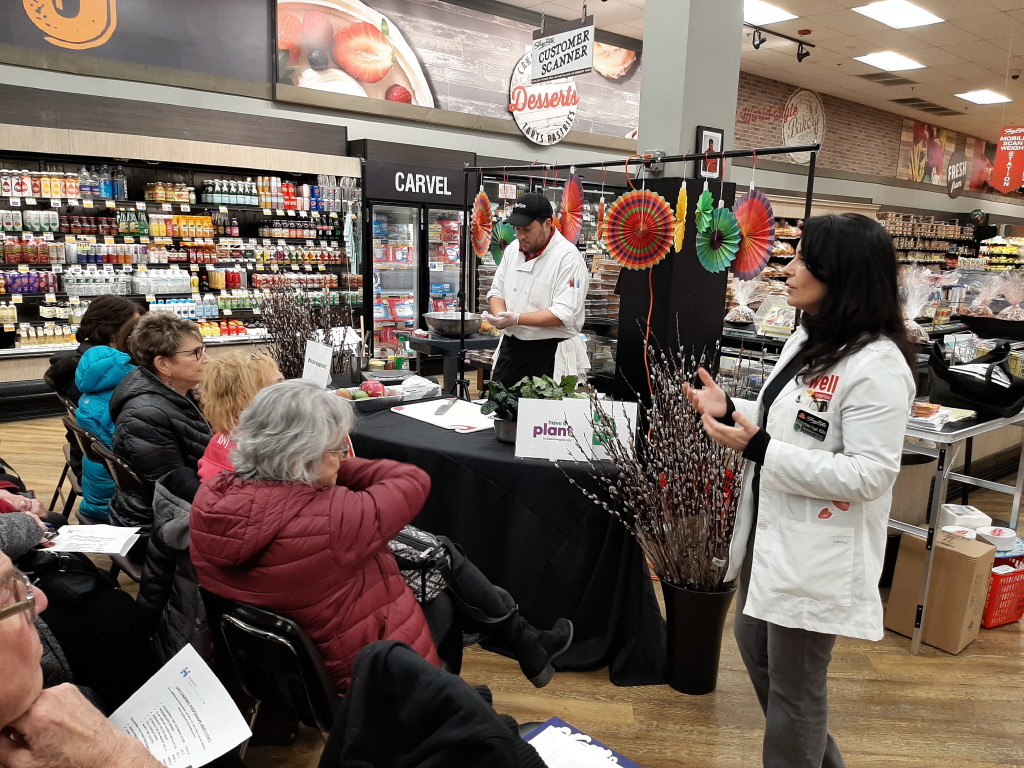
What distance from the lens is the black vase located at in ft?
8.33

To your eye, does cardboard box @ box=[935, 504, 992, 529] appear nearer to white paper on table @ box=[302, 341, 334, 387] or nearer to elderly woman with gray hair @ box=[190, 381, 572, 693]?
elderly woman with gray hair @ box=[190, 381, 572, 693]

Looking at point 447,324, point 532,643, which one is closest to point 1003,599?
point 532,643

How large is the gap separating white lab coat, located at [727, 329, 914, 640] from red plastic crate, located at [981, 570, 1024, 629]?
201cm

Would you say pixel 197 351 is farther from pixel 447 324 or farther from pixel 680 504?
pixel 447 324

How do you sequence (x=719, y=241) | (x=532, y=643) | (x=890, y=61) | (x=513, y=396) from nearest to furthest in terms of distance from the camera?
(x=532, y=643)
(x=513, y=396)
(x=719, y=241)
(x=890, y=61)

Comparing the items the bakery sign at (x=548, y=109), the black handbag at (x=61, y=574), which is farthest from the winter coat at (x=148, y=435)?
the bakery sign at (x=548, y=109)

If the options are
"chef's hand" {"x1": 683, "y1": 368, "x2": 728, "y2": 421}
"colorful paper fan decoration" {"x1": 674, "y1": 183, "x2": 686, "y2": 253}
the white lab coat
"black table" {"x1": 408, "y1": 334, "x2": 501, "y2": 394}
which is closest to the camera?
the white lab coat

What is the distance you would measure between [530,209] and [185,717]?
3.04 metres

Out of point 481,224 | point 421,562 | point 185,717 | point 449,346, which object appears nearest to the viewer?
point 185,717

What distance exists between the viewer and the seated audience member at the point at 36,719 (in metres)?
0.91

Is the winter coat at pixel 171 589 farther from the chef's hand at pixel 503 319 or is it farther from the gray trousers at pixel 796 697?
the chef's hand at pixel 503 319

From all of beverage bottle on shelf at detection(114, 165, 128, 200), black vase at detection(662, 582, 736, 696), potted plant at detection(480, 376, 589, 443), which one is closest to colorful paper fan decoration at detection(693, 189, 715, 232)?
potted plant at detection(480, 376, 589, 443)

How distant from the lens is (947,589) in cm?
304

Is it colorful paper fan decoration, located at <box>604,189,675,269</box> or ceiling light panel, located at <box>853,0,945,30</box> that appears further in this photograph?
ceiling light panel, located at <box>853,0,945,30</box>
